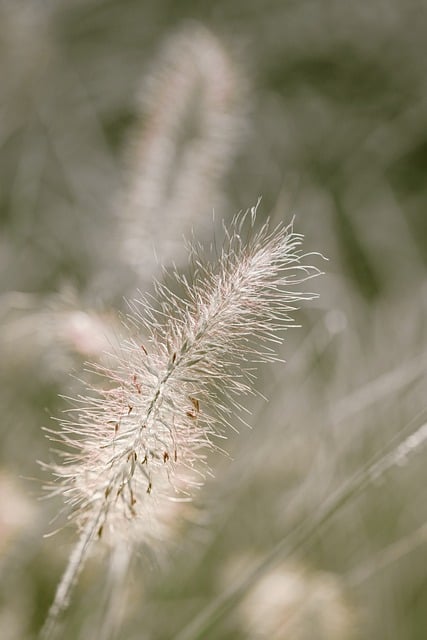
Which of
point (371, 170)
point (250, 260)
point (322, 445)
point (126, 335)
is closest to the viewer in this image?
point (250, 260)

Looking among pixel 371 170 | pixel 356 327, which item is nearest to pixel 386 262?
pixel 371 170

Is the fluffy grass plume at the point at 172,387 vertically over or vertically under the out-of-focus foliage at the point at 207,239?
under

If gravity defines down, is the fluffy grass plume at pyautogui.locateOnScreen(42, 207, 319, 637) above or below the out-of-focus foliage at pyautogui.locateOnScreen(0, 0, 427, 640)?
below

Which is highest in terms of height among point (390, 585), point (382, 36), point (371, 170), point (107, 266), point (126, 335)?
point (382, 36)

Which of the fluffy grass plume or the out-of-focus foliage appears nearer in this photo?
the fluffy grass plume

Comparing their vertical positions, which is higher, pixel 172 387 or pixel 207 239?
pixel 207 239

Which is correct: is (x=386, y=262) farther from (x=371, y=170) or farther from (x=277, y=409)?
(x=277, y=409)

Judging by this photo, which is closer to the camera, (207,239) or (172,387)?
(172,387)

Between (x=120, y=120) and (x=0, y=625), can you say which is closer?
(x=0, y=625)
